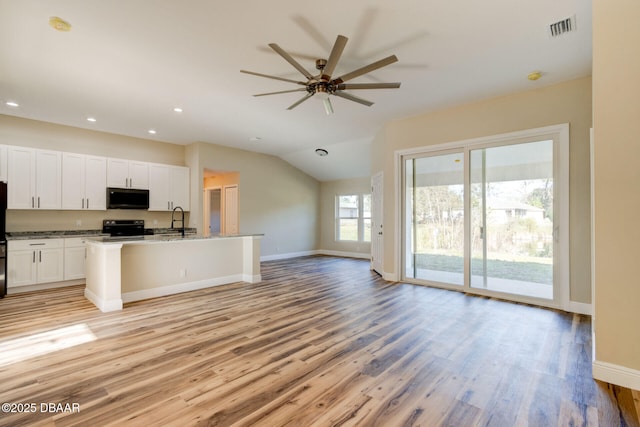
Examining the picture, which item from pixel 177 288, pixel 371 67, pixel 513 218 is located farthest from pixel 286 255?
pixel 371 67

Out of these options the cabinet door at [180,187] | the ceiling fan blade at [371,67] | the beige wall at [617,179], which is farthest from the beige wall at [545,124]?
the cabinet door at [180,187]

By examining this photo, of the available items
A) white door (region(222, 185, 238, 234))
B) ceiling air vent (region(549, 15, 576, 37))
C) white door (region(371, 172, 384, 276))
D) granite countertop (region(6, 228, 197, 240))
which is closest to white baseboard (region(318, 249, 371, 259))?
white door (region(371, 172, 384, 276))

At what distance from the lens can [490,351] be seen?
271 cm

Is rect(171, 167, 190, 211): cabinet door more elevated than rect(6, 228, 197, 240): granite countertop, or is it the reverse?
rect(171, 167, 190, 211): cabinet door

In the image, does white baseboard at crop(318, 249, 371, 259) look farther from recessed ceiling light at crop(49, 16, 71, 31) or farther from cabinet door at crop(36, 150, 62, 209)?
recessed ceiling light at crop(49, 16, 71, 31)

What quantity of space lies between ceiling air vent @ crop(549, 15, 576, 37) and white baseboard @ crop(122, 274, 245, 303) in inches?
215

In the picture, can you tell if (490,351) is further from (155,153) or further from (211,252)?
(155,153)

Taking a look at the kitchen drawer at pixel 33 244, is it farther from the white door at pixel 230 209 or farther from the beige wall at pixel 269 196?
the white door at pixel 230 209

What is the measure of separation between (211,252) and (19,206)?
11.0 feet

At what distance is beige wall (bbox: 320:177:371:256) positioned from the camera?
8.88 m

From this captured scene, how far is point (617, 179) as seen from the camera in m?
2.19

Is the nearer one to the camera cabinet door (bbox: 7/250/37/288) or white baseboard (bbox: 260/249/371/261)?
cabinet door (bbox: 7/250/37/288)

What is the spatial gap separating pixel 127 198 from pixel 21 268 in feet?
6.54

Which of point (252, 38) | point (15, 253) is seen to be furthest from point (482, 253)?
point (15, 253)
